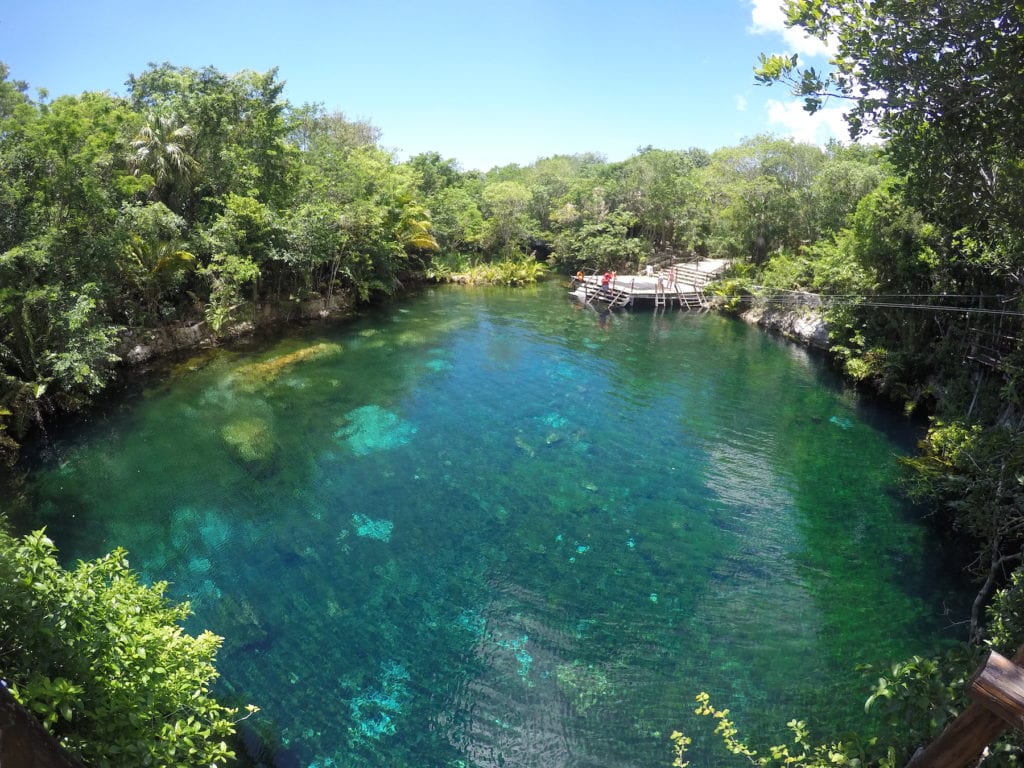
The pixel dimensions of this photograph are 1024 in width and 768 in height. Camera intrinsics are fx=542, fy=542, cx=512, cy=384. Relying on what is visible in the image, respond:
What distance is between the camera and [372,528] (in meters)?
11.4

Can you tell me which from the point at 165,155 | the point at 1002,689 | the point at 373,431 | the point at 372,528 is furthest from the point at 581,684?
the point at 165,155

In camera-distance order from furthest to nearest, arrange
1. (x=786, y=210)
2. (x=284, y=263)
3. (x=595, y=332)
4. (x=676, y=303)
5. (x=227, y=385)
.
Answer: (x=676, y=303) < (x=786, y=210) < (x=595, y=332) < (x=284, y=263) < (x=227, y=385)

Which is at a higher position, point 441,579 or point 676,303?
point 676,303

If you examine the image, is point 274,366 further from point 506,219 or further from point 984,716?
point 506,219

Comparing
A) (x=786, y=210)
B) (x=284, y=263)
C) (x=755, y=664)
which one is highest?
(x=786, y=210)

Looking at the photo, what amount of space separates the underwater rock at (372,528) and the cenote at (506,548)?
6cm

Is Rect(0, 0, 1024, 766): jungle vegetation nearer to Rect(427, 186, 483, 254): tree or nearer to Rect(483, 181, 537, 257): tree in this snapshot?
Rect(427, 186, 483, 254): tree

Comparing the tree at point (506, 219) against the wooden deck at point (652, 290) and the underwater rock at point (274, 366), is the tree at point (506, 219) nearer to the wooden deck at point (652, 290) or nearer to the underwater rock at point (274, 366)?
the wooden deck at point (652, 290)

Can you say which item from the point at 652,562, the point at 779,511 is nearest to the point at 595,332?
the point at 779,511

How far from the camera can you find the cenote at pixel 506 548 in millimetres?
7543

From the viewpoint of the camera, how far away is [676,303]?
1337 inches

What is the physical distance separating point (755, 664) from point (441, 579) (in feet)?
17.5

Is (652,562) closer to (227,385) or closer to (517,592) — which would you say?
(517,592)

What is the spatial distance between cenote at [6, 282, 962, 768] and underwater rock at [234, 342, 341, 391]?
0.55 feet
